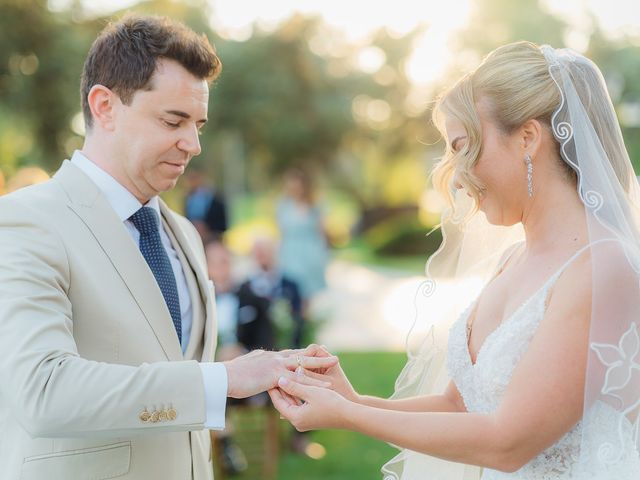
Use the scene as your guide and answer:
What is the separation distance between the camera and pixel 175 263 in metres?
2.95

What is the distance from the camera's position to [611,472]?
8.29ft

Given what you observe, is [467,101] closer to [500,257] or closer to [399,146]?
[500,257]

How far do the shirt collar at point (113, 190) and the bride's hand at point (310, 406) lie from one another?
756 mm

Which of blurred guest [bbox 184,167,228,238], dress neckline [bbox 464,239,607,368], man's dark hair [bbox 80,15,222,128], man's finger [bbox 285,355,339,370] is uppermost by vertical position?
man's dark hair [bbox 80,15,222,128]

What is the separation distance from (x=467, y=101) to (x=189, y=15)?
28.9 m

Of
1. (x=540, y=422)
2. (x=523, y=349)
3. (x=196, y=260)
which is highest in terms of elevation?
(x=196, y=260)

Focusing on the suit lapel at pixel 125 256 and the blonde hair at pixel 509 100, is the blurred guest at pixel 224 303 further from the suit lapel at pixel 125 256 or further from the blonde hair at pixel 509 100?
the blonde hair at pixel 509 100

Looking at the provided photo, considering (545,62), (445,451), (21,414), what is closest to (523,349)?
(445,451)

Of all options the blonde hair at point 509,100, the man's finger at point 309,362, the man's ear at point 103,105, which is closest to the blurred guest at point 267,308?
the man's finger at point 309,362

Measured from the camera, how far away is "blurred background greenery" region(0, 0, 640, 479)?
1866 cm

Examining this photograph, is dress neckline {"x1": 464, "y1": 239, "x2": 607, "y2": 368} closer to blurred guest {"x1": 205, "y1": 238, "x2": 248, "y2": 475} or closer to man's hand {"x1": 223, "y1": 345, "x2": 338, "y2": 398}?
man's hand {"x1": 223, "y1": 345, "x2": 338, "y2": 398}

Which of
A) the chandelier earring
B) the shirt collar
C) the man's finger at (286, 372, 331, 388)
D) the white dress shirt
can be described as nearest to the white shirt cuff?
the white dress shirt

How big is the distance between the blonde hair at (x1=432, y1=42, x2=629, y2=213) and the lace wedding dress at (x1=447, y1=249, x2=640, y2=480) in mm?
420

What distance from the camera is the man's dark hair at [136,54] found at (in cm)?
277
